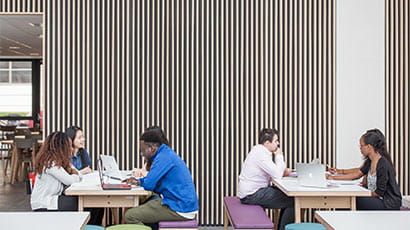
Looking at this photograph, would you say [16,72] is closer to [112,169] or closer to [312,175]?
[112,169]

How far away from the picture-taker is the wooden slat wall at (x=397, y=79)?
6477mm

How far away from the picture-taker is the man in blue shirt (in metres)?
4.56

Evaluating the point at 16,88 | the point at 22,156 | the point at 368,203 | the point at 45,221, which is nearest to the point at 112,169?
the point at 45,221

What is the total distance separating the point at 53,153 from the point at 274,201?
2238 mm

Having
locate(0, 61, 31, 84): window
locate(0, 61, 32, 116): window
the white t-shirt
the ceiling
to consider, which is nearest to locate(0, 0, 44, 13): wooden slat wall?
the ceiling

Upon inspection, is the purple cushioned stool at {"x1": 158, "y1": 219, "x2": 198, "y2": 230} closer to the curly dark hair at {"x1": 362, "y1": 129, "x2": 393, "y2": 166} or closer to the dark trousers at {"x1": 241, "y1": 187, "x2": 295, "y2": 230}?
the dark trousers at {"x1": 241, "y1": 187, "x2": 295, "y2": 230}

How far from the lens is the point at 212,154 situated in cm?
654

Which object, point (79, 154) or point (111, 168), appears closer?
point (111, 168)

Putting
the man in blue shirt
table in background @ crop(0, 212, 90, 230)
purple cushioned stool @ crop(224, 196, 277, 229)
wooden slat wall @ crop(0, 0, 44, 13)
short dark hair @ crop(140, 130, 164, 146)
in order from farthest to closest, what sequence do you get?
wooden slat wall @ crop(0, 0, 44, 13) → short dark hair @ crop(140, 130, 164, 146) → the man in blue shirt → purple cushioned stool @ crop(224, 196, 277, 229) → table in background @ crop(0, 212, 90, 230)

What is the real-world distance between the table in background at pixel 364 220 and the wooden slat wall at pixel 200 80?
3370 millimetres

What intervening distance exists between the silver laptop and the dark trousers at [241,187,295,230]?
561 mm

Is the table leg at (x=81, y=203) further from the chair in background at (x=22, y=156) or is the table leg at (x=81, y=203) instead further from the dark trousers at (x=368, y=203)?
the chair in background at (x=22, y=156)

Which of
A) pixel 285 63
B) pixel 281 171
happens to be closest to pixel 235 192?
pixel 281 171

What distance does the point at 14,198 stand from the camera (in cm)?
857
